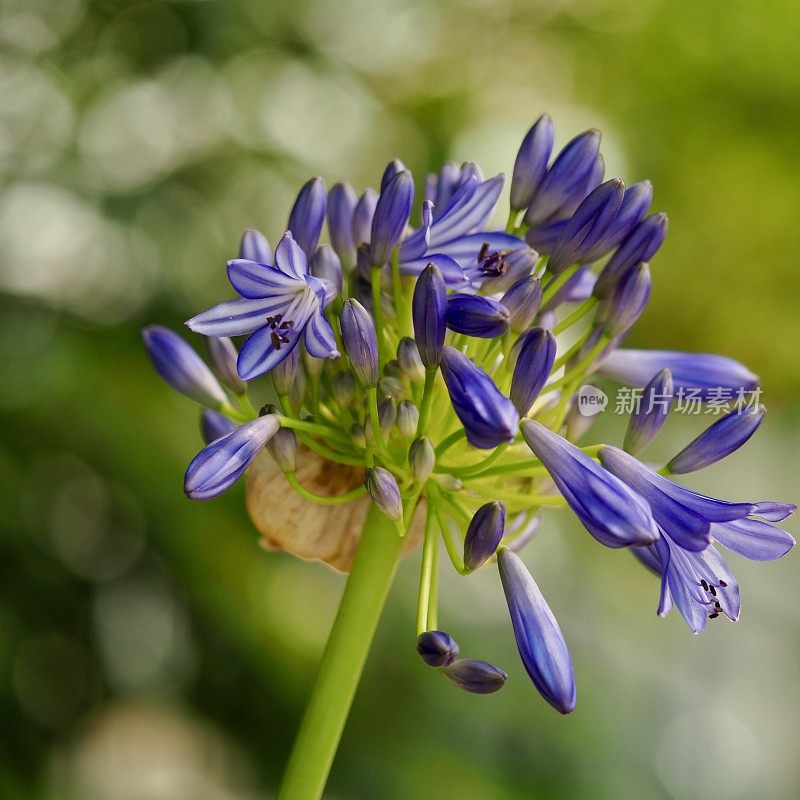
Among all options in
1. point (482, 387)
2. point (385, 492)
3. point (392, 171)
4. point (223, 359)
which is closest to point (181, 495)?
point (223, 359)

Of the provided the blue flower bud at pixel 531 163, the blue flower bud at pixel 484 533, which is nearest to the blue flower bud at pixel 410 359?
the blue flower bud at pixel 484 533

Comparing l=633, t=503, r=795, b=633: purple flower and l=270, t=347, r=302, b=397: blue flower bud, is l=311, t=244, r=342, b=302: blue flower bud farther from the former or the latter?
l=633, t=503, r=795, b=633: purple flower

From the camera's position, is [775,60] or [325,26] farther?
[775,60]

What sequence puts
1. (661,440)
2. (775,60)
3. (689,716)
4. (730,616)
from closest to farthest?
1. (730,616)
2. (689,716)
3. (775,60)
4. (661,440)

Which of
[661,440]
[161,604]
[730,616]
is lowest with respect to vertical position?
[161,604]

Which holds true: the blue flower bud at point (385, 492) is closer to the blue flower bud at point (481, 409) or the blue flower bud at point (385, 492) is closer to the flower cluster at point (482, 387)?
the flower cluster at point (482, 387)

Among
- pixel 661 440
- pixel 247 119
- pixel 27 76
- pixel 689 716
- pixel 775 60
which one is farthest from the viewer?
pixel 661 440

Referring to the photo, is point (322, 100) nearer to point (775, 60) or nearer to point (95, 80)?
point (95, 80)

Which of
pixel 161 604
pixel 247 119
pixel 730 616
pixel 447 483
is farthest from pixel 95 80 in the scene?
pixel 730 616
